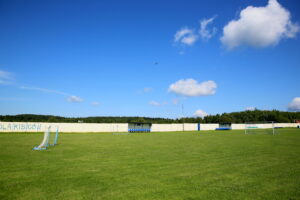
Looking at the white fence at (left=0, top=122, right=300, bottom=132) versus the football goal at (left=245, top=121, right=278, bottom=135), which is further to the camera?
the football goal at (left=245, top=121, right=278, bottom=135)

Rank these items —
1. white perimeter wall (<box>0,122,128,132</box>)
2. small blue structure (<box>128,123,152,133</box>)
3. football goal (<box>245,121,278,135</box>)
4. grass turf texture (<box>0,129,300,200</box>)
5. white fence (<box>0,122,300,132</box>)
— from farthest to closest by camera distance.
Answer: small blue structure (<box>128,123,152,133</box>) < football goal (<box>245,121,278,135</box>) < white fence (<box>0,122,300,132</box>) < white perimeter wall (<box>0,122,128,132</box>) < grass turf texture (<box>0,129,300,200</box>)

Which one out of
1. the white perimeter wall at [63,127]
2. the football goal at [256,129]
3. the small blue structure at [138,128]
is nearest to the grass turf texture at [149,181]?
the football goal at [256,129]

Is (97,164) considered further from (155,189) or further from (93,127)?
(93,127)

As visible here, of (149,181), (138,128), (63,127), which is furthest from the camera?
(138,128)

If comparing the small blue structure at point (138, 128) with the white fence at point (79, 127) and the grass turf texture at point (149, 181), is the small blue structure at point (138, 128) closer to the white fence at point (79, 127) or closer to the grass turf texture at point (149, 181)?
the white fence at point (79, 127)

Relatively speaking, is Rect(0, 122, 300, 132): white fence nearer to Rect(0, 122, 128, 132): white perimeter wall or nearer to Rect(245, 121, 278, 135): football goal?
Rect(0, 122, 128, 132): white perimeter wall

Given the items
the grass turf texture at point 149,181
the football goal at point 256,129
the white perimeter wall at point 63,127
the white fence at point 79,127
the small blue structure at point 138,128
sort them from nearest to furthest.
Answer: the grass turf texture at point 149,181, the white perimeter wall at point 63,127, the white fence at point 79,127, the football goal at point 256,129, the small blue structure at point 138,128

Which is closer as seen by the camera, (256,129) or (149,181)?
(149,181)

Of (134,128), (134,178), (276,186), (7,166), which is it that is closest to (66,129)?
(134,128)

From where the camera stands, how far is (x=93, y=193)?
5.33 metres

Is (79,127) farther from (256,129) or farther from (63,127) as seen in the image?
(256,129)

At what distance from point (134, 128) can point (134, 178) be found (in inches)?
1677

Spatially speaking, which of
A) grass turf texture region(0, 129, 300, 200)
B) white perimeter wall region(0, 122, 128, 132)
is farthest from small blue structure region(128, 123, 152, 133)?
grass turf texture region(0, 129, 300, 200)

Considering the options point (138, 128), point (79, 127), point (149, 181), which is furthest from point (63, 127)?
point (149, 181)
